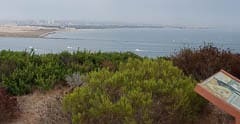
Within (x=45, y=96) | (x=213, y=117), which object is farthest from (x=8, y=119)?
(x=213, y=117)

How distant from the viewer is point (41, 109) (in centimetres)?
691

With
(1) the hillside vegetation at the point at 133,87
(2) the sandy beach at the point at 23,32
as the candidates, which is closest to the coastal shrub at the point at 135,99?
(1) the hillside vegetation at the point at 133,87

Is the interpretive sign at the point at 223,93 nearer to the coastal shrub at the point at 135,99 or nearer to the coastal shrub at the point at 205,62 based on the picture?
the coastal shrub at the point at 135,99

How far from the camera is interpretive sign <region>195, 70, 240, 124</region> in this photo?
13.7ft

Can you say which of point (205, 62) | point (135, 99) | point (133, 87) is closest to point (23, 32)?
point (205, 62)

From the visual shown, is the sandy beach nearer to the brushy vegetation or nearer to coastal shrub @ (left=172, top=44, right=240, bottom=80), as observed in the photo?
the brushy vegetation

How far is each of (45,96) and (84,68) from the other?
1253 mm

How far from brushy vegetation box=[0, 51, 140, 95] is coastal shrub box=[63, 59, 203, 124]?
2449 mm

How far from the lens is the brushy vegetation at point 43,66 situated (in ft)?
26.7

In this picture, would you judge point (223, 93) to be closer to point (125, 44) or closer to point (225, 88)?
point (225, 88)

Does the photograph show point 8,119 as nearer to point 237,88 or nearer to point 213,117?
point 213,117

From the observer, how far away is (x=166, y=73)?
6.02 m

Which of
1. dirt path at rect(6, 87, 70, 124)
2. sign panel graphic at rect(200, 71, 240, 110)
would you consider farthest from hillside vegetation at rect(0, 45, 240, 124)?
sign panel graphic at rect(200, 71, 240, 110)

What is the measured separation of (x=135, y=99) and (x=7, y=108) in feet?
8.02
